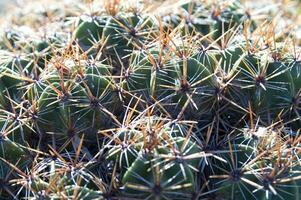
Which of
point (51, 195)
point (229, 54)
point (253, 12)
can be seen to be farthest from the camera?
point (253, 12)

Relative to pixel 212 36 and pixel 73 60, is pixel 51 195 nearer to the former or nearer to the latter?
pixel 73 60

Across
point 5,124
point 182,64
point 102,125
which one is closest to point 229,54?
point 182,64

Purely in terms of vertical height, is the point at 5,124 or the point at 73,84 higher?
the point at 73,84

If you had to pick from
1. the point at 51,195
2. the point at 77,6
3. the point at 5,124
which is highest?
the point at 77,6

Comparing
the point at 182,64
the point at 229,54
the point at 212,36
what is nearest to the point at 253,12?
the point at 212,36

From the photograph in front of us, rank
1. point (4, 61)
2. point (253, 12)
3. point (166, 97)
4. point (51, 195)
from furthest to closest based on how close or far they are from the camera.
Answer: point (253, 12) < point (4, 61) < point (166, 97) < point (51, 195)

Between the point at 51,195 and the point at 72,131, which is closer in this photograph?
the point at 51,195
